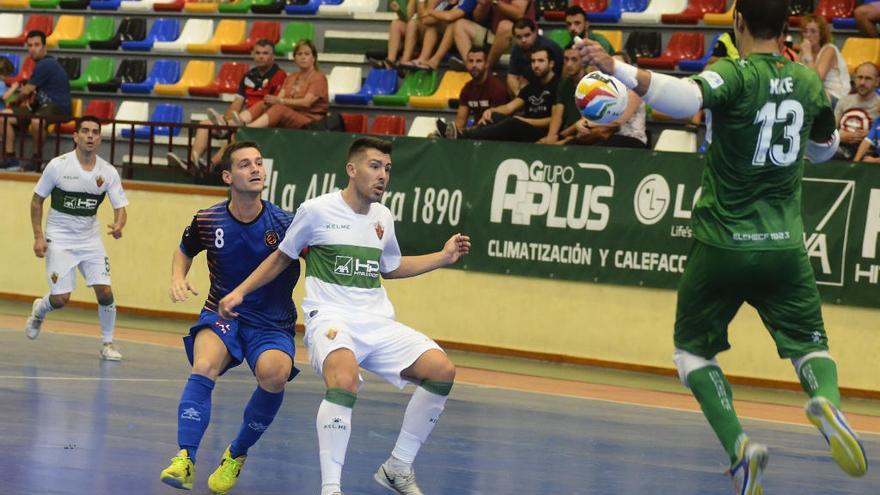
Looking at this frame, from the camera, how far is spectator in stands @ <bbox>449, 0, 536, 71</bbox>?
1789 centimetres

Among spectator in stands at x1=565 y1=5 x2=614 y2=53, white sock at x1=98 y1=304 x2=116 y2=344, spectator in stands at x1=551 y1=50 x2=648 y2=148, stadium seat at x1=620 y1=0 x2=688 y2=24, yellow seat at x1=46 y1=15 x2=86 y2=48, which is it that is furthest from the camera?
yellow seat at x1=46 y1=15 x2=86 y2=48

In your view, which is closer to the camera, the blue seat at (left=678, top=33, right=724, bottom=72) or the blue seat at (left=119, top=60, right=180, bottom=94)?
the blue seat at (left=678, top=33, right=724, bottom=72)

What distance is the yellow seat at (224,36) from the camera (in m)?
21.9

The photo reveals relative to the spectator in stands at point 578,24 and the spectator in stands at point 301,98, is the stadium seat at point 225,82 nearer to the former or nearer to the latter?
the spectator in stands at point 301,98

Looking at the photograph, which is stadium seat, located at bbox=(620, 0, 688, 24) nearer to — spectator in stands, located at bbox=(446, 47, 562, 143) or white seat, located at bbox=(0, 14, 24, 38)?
spectator in stands, located at bbox=(446, 47, 562, 143)

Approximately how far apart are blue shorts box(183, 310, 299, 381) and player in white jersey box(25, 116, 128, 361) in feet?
21.7

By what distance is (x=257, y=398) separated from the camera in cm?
763

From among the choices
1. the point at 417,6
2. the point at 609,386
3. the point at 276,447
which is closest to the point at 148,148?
the point at 417,6

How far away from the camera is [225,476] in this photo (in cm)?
748

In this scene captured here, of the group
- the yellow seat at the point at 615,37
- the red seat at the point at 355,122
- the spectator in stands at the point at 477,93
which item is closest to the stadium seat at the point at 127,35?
the red seat at the point at 355,122

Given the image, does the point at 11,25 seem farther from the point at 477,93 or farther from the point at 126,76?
the point at 477,93

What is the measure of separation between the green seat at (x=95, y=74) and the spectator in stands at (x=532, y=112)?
8.71 meters

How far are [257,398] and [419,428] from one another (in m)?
0.92

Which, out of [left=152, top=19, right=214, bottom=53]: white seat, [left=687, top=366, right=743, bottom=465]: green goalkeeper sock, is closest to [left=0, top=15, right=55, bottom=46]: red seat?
[left=152, top=19, right=214, bottom=53]: white seat
